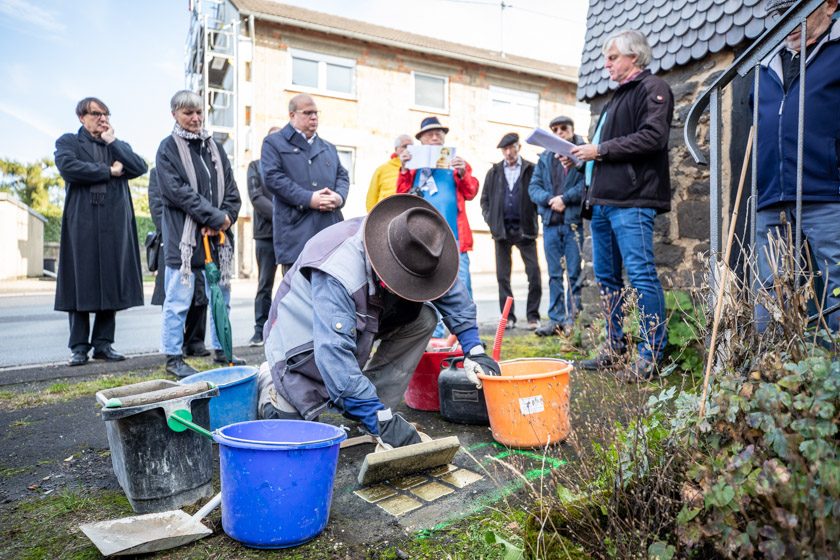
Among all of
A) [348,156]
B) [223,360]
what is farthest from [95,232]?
A: [348,156]

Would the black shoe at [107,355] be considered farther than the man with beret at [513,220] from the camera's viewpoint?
No

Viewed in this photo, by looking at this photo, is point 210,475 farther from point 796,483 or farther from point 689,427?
point 796,483

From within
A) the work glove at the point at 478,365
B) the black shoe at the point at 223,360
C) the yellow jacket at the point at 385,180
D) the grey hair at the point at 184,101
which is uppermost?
the grey hair at the point at 184,101

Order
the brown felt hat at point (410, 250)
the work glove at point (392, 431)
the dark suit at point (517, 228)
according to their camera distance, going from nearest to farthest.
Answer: the work glove at point (392, 431) < the brown felt hat at point (410, 250) < the dark suit at point (517, 228)

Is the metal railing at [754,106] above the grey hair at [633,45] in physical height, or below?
below

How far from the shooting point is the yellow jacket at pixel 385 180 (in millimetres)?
5848

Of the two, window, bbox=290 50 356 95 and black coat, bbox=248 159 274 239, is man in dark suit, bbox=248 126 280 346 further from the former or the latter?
window, bbox=290 50 356 95

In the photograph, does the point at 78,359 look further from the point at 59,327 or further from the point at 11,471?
the point at 59,327

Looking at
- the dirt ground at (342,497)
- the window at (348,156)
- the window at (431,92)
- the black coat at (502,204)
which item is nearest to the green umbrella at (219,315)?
the dirt ground at (342,497)

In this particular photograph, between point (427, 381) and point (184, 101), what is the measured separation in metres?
2.76

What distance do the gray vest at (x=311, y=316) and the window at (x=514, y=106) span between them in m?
18.3

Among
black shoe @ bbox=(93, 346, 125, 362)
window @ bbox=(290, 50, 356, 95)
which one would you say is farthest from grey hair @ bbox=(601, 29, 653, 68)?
window @ bbox=(290, 50, 356, 95)

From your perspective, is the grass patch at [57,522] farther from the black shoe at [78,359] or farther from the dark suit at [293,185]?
the black shoe at [78,359]

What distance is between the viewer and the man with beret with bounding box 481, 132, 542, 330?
6.65 metres
